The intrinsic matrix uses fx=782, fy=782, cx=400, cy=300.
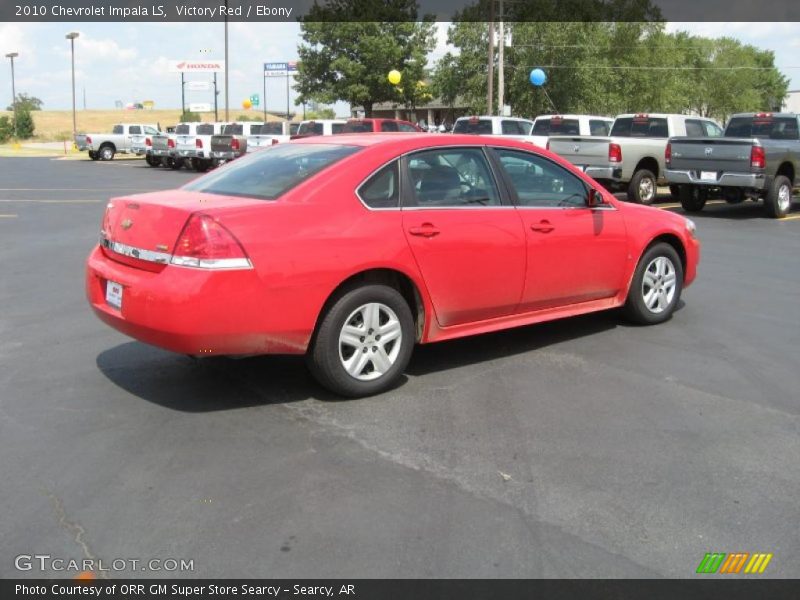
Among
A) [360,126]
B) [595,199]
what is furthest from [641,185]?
[595,199]

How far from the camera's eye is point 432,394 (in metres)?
5.01

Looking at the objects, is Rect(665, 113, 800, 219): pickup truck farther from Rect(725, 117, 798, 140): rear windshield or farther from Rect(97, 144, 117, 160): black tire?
Rect(97, 144, 117, 160): black tire

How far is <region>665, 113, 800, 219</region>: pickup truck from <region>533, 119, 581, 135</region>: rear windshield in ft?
14.3

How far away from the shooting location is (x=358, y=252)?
469 centimetres

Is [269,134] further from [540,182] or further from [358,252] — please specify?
[358,252]

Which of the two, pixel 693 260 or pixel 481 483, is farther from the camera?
pixel 693 260

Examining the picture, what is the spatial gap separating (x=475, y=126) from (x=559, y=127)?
7.50ft

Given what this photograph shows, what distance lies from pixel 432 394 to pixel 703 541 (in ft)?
6.80

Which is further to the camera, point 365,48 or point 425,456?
point 365,48

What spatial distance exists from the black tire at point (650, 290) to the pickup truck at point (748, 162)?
8.46m

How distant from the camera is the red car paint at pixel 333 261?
4336 mm

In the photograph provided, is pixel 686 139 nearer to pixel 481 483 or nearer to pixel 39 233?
pixel 39 233

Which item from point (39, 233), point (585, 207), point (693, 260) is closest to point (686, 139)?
point (693, 260)

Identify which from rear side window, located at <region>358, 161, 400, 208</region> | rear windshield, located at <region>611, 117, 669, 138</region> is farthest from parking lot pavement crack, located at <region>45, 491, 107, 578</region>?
rear windshield, located at <region>611, 117, 669, 138</region>
